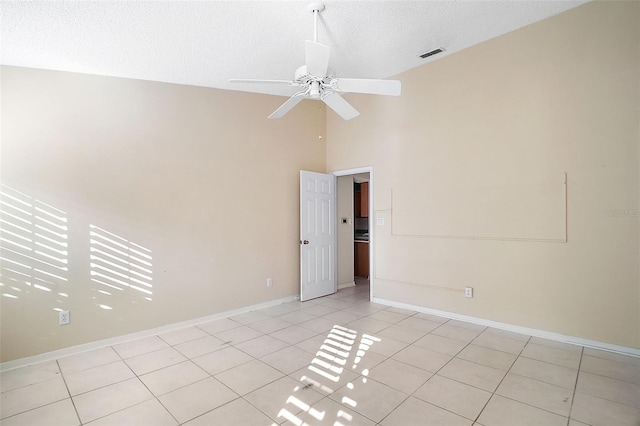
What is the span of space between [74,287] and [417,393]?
3269mm

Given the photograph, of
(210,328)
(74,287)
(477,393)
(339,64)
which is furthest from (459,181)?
(74,287)

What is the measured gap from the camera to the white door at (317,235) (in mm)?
4820

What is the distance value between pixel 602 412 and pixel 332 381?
180 cm

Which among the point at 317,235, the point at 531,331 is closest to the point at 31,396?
the point at 317,235

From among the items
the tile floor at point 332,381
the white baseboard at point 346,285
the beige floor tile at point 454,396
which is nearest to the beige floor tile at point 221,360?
the tile floor at point 332,381

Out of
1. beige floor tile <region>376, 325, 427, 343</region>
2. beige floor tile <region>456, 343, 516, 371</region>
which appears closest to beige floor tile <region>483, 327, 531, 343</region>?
beige floor tile <region>456, 343, 516, 371</region>

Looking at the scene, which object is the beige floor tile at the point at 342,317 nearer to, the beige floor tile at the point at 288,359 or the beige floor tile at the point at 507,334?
the beige floor tile at the point at 288,359

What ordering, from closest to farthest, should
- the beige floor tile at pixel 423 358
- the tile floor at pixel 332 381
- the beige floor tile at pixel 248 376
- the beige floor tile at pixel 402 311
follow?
the tile floor at pixel 332 381 → the beige floor tile at pixel 248 376 → the beige floor tile at pixel 423 358 → the beige floor tile at pixel 402 311

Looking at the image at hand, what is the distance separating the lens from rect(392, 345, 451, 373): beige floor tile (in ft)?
8.80

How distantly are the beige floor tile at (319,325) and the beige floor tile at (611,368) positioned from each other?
235cm

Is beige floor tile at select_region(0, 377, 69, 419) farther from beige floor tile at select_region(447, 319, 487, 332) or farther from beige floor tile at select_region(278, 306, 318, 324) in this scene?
beige floor tile at select_region(447, 319, 487, 332)

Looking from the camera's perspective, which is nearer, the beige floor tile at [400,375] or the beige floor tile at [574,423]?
the beige floor tile at [574,423]

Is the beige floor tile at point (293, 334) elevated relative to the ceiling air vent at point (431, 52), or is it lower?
lower

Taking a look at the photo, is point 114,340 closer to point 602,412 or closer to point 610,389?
point 602,412
